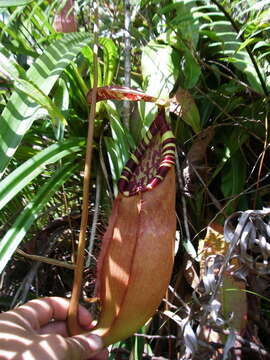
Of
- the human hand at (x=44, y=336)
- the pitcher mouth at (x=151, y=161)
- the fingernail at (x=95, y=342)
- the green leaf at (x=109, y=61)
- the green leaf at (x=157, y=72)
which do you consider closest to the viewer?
the human hand at (x=44, y=336)

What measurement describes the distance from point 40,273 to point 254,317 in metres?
0.57

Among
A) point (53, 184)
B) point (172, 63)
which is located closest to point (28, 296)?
point (53, 184)

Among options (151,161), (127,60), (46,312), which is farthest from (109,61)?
(46,312)

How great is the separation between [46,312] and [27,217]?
233mm

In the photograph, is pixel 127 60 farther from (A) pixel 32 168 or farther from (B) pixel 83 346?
(B) pixel 83 346

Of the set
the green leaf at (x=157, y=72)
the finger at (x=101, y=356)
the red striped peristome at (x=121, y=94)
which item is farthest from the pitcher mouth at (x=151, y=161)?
the finger at (x=101, y=356)

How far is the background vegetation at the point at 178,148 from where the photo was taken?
0.90m

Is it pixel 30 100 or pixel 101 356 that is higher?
pixel 30 100

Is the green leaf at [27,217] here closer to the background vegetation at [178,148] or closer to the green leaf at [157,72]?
the background vegetation at [178,148]

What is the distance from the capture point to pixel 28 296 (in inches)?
44.4

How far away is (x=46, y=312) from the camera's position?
73 centimetres

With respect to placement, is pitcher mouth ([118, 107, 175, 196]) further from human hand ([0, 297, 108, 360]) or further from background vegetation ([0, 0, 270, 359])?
human hand ([0, 297, 108, 360])

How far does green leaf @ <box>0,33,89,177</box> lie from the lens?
0.82 meters

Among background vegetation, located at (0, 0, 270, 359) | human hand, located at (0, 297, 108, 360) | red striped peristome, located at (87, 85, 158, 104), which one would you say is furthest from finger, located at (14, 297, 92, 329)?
red striped peristome, located at (87, 85, 158, 104)
